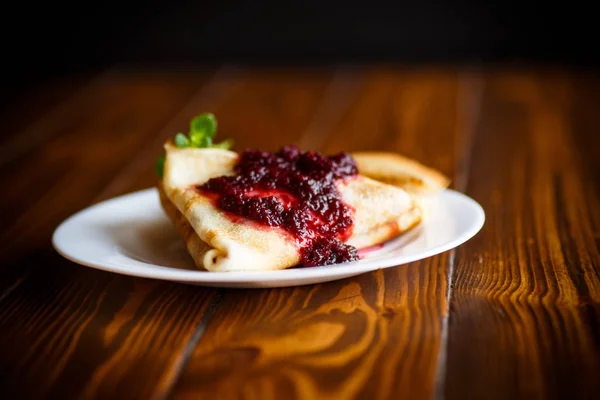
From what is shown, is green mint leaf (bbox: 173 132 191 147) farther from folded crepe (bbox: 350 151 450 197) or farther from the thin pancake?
folded crepe (bbox: 350 151 450 197)

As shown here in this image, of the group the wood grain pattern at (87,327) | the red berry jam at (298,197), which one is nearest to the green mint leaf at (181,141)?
the red berry jam at (298,197)

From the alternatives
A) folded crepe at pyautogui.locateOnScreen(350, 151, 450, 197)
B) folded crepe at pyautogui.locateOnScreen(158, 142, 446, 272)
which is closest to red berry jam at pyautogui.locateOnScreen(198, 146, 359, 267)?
folded crepe at pyautogui.locateOnScreen(158, 142, 446, 272)

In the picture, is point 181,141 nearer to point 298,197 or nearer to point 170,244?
point 170,244

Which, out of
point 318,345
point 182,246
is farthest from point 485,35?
point 318,345

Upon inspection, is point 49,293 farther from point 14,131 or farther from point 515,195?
point 14,131

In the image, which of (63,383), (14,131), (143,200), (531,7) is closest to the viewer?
(63,383)

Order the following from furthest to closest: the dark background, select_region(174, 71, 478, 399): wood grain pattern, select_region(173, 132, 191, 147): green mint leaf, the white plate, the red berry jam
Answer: the dark background < select_region(173, 132, 191, 147): green mint leaf < the red berry jam < the white plate < select_region(174, 71, 478, 399): wood grain pattern

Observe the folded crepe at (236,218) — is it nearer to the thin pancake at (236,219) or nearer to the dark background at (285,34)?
the thin pancake at (236,219)
